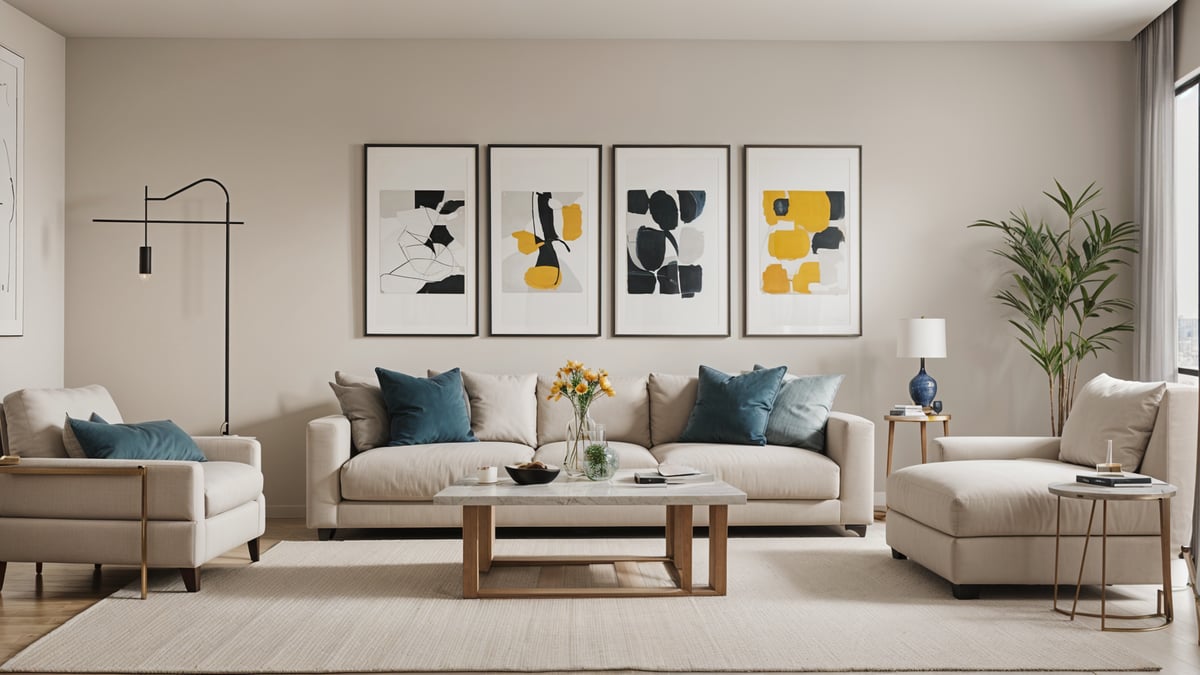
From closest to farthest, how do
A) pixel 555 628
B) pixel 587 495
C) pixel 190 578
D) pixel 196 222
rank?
1. pixel 555 628
2. pixel 587 495
3. pixel 190 578
4. pixel 196 222

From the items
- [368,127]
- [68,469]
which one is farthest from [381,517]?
[368,127]

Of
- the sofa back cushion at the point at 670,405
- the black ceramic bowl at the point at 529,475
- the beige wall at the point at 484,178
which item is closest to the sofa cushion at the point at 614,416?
the sofa back cushion at the point at 670,405

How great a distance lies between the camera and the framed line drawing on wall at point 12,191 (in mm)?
5363

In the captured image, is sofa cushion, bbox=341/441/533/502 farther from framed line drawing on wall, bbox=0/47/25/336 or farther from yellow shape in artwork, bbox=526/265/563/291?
framed line drawing on wall, bbox=0/47/25/336

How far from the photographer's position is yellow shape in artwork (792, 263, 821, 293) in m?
6.14

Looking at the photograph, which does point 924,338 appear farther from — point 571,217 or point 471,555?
point 471,555

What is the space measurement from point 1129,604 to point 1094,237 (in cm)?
270

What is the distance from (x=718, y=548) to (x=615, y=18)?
3.16 m

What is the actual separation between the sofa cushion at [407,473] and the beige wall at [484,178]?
42.0 inches

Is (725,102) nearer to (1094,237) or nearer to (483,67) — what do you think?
(483,67)

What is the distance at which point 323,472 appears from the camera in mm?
5129

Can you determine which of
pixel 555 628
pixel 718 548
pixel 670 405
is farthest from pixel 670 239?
pixel 555 628

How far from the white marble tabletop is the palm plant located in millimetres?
2916

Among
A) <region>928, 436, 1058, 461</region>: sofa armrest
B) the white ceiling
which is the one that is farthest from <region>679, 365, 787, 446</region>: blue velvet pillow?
the white ceiling
